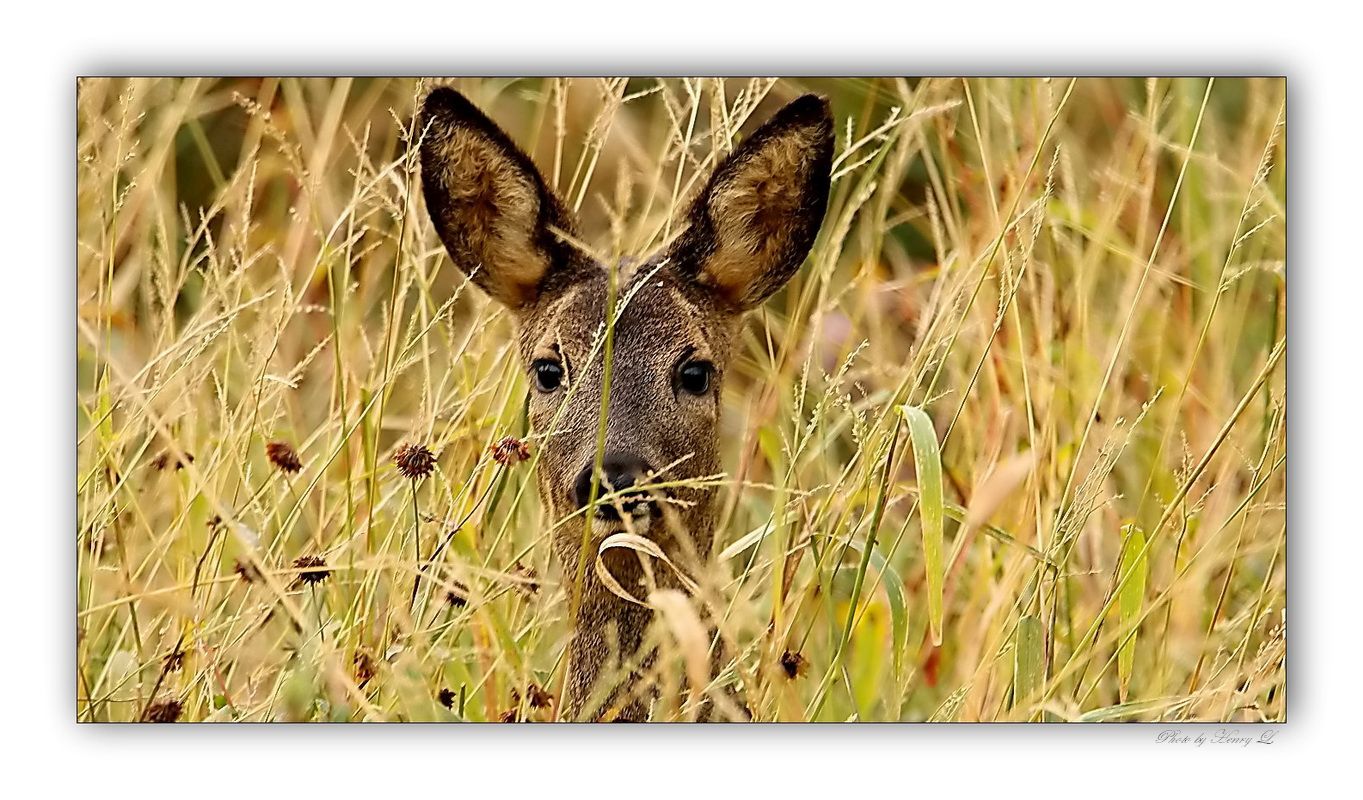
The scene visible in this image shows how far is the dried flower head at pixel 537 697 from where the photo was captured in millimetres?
5613

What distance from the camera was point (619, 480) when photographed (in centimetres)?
532

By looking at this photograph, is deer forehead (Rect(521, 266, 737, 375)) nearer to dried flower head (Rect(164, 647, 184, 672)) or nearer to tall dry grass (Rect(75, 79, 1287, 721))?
tall dry grass (Rect(75, 79, 1287, 721))

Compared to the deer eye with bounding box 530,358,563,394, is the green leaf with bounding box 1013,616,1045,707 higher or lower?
lower

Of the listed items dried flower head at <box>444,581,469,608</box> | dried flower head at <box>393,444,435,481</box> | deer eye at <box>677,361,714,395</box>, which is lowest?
dried flower head at <box>444,581,469,608</box>

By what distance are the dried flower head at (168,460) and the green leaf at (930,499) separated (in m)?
1.50

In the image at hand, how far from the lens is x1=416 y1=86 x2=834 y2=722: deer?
18.0 feet

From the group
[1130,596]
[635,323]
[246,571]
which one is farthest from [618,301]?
[1130,596]

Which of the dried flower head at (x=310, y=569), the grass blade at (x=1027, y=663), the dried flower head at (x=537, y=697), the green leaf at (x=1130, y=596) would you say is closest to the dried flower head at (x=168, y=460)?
the dried flower head at (x=310, y=569)

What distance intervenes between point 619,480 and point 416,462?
0.49 m

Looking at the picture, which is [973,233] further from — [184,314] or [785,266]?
[184,314]

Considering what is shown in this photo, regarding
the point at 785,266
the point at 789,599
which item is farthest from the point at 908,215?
the point at 789,599

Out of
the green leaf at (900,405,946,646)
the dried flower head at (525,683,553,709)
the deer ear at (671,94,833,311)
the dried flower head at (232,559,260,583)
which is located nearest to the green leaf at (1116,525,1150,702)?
the green leaf at (900,405,946,646)

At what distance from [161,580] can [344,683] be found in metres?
0.46

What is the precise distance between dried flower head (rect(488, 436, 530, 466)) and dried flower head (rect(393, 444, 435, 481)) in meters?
0.14
